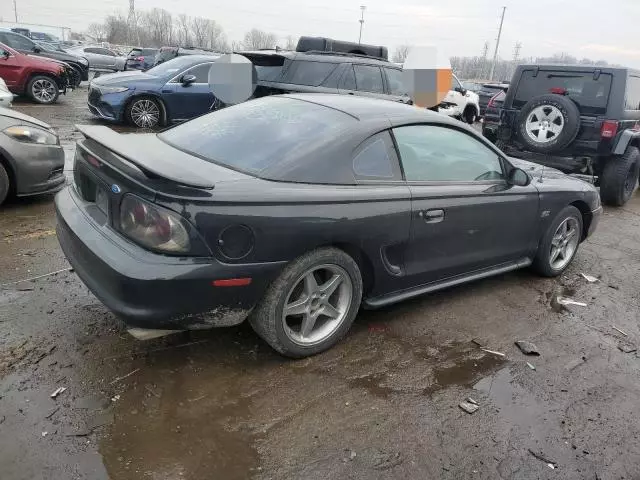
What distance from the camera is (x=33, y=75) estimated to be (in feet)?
43.1

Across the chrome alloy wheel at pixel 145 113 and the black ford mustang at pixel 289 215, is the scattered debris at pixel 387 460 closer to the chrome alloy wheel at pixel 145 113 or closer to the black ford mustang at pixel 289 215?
the black ford mustang at pixel 289 215

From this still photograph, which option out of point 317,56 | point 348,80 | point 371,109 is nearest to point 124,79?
point 317,56

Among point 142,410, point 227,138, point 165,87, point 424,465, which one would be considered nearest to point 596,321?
point 424,465

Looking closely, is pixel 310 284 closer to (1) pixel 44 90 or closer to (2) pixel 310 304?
(2) pixel 310 304

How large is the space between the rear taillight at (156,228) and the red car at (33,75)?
1275cm

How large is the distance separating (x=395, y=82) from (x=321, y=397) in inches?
306

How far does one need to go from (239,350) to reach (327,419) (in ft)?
2.47

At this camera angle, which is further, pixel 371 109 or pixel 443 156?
pixel 443 156

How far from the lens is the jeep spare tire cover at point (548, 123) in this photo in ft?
22.1

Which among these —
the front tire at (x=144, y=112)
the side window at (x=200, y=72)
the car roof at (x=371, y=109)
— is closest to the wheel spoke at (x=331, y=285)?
the car roof at (x=371, y=109)

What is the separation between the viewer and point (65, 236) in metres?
3.04

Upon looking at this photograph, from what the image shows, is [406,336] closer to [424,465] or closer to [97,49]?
[424,465]

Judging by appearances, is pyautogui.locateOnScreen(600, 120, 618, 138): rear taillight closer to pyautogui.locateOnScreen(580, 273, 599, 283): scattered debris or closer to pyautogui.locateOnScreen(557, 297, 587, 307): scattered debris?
pyautogui.locateOnScreen(580, 273, 599, 283): scattered debris

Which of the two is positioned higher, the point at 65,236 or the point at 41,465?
the point at 65,236
